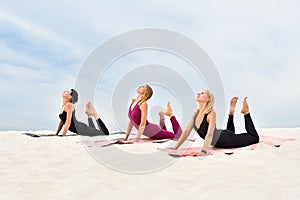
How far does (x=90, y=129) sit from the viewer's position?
8672 mm

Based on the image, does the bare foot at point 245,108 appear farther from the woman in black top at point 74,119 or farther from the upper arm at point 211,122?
the woman in black top at point 74,119

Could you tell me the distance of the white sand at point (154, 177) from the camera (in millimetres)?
3150

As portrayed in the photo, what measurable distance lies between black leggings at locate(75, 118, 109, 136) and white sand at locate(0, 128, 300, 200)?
3269 mm

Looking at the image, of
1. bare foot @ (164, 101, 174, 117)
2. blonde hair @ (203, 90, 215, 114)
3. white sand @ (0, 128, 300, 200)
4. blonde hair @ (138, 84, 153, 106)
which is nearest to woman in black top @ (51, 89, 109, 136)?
blonde hair @ (138, 84, 153, 106)

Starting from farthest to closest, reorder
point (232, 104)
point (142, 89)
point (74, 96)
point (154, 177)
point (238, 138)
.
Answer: point (74, 96) → point (142, 89) → point (232, 104) → point (238, 138) → point (154, 177)

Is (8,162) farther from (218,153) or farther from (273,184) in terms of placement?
(273,184)

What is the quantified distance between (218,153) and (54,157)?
291cm

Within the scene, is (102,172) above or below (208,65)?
below

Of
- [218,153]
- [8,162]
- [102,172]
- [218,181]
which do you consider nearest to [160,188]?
[218,181]

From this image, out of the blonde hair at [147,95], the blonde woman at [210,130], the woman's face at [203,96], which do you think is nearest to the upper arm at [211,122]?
the blonde woman at [210,130]

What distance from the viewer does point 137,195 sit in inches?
122

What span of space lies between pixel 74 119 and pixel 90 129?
0.58 meters

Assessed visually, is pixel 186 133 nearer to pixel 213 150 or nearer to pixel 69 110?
pixel 213 150

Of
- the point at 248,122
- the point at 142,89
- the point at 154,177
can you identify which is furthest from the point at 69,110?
the point at 154,177
